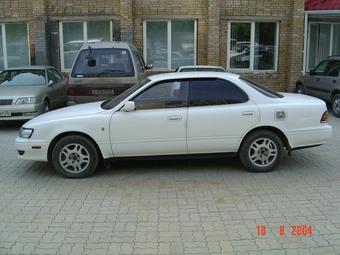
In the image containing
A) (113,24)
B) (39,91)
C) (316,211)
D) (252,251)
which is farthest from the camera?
(113,24)

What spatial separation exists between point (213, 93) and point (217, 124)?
50cm

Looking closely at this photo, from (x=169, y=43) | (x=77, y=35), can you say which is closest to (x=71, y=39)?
(x=77, y=35)

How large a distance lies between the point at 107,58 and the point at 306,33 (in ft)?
30.5

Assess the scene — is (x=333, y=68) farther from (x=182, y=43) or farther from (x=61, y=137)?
(x=61, y=137)

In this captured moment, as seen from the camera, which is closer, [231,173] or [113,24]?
[231,173]

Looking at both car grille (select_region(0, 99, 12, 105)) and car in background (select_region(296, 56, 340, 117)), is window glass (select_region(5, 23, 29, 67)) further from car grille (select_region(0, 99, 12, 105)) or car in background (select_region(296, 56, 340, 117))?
car in background (select_region(296, 56, 340, 117))

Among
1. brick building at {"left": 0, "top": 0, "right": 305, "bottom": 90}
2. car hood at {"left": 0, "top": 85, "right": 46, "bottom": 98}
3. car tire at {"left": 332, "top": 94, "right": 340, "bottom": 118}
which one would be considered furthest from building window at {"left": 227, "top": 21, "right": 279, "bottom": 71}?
car hood at {"left": 0, "top": 85, "right": 46, "bottom": 98}

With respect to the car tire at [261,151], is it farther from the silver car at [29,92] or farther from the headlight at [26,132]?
the silver car at [29,92]

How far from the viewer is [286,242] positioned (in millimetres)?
4105

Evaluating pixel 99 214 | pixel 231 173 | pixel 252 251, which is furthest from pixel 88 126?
pixel 252 251

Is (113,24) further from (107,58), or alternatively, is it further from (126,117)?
(126,117)

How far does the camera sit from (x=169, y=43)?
51.2 ft

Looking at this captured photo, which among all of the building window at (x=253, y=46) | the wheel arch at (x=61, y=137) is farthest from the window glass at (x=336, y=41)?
the wheel arch at (x=61, y=137)

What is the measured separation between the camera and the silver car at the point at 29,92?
32.3 feet
